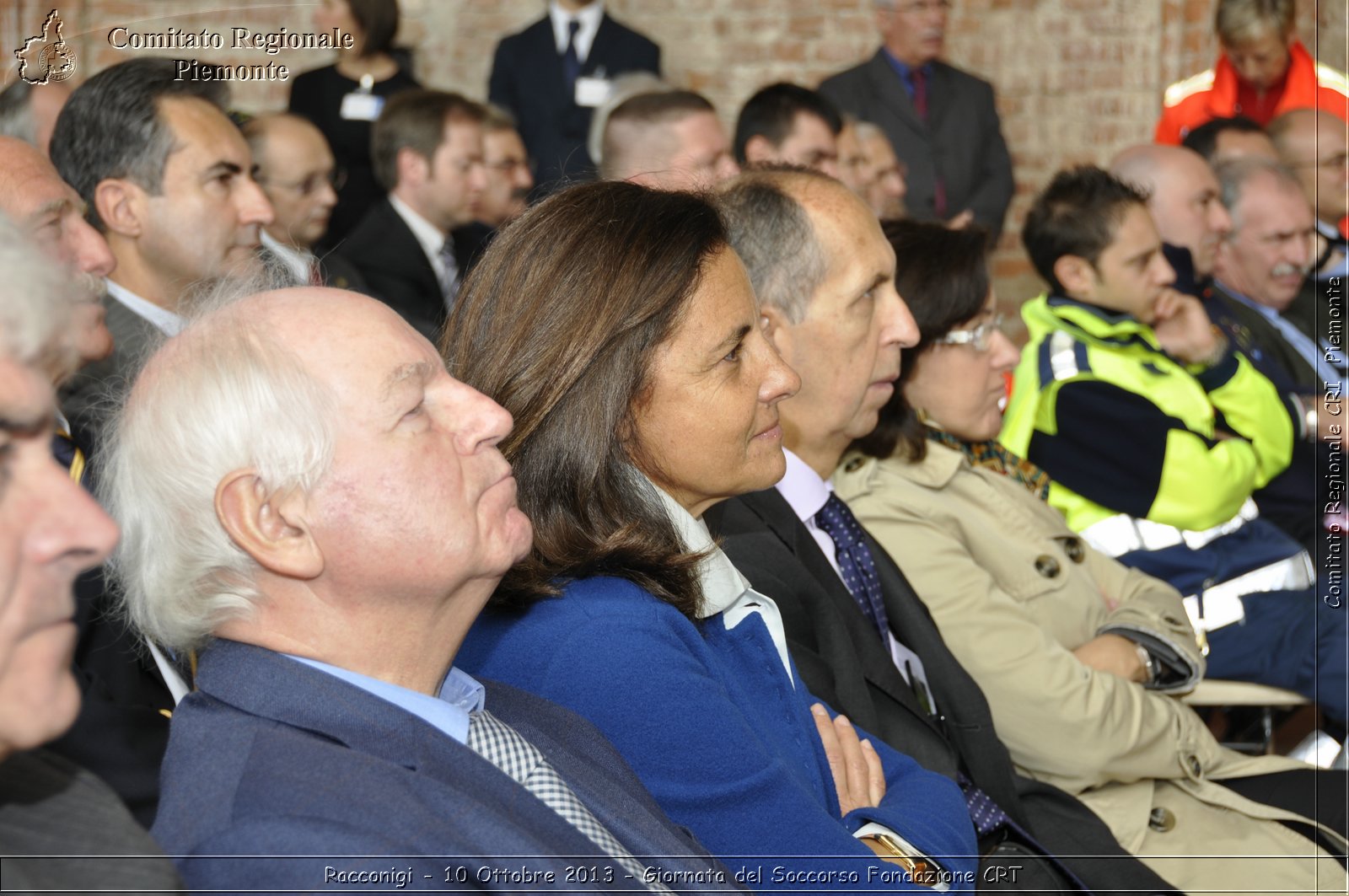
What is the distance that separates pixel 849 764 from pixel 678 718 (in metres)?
0.37

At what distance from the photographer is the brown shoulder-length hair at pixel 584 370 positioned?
1.53 meters

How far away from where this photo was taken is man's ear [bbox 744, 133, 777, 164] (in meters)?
4.34

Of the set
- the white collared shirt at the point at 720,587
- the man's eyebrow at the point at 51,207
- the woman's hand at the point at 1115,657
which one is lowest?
the woman's hand at the point at 1115,657

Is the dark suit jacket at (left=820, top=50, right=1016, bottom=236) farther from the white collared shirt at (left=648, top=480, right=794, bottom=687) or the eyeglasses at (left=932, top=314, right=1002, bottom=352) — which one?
the white collared shirt at (left=648, top=480, right=794, bottom=687)

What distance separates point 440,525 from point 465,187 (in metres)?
4.02

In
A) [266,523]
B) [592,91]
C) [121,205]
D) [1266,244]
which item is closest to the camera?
[266,523]

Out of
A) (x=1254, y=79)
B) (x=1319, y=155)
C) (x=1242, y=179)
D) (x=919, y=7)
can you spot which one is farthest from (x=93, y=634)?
(x=1254, y=79)

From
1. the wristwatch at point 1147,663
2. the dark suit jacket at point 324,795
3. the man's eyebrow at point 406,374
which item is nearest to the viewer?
the dark suit jacket at point 324,795

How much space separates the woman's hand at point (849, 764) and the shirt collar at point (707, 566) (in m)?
0.21

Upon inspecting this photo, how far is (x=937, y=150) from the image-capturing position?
6102 mm

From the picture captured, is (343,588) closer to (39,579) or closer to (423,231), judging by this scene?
(39,579)

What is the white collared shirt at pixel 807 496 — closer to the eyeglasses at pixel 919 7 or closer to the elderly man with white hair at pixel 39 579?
the elderly man with white hair at pixel 39 579

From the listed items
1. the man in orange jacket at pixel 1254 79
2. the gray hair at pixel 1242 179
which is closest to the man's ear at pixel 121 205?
the gray hair at pixel 1242 179

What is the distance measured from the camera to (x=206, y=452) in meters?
1.20
